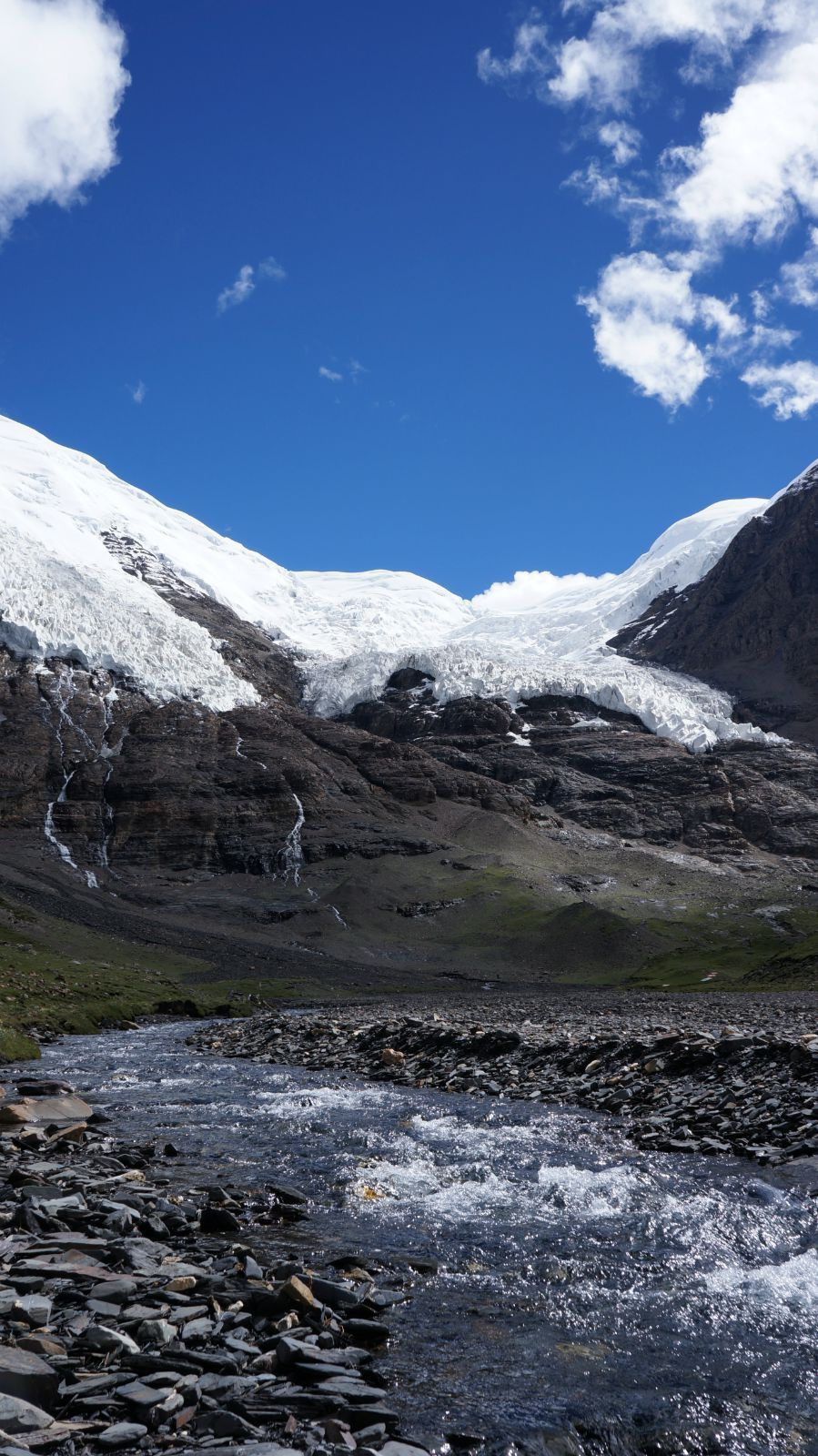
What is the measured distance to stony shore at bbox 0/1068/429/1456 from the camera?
338 inches

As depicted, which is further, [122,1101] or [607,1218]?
[122,1101]

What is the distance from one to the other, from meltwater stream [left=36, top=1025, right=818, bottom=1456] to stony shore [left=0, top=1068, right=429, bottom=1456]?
2.09ft

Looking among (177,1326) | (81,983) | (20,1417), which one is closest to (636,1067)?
→ (177,1326)

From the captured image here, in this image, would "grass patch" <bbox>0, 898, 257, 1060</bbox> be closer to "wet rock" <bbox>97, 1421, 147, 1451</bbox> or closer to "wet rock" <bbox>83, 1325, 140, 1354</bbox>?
"wet rock" <bbox>83, 1325, 140, 1354</bbox>

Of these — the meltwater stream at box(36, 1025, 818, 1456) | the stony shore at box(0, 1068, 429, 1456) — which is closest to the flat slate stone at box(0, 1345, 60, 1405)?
the stony shore at box(0, 1068, 429, 1456)

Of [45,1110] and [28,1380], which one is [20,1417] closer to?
[28,1380]

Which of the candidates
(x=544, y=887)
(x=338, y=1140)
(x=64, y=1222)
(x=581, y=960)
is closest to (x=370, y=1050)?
(x=338, y=1140)

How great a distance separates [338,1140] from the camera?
23312 mm

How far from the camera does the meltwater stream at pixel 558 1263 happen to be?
32.8 ft

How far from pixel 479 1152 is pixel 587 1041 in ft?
46.0

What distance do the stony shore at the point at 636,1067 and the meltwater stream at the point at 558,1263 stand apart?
1.49 metres

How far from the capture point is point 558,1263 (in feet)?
47.8

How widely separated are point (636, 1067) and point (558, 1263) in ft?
52.0

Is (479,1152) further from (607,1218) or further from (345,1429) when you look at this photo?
(345,1429)
